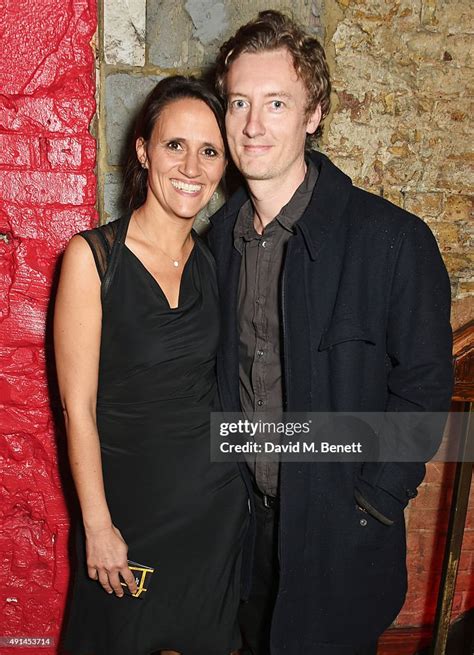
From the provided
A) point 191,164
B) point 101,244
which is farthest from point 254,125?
point 101,244

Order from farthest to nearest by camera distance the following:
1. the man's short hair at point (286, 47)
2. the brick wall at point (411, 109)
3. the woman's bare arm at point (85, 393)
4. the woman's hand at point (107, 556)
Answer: the brick wall at point (411, 109)
the man's short hair at point (286, 47)
the woman's hand at point (107, 556)
the woman's bare arm at point (85, 393)

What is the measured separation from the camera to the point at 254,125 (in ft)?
6.15

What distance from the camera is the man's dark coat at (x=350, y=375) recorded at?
1810 millimetres

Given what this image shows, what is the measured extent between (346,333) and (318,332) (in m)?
0.09

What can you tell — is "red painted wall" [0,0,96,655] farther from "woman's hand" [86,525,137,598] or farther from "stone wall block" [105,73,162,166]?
"woman's hand" [86,525,137,598]

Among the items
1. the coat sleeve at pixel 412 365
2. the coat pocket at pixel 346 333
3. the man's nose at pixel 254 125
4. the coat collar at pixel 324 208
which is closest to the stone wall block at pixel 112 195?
the man's nose at pixel 254 125

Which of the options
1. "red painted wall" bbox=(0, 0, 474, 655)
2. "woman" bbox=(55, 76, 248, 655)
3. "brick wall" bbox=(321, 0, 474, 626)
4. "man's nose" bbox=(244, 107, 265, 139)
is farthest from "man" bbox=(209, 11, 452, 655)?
"red painted wall" bbox=(0, 0, 474, 655)

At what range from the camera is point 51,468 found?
2391mm

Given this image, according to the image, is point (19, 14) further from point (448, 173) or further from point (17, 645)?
point (17, 645)

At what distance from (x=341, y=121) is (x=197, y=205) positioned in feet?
2.71

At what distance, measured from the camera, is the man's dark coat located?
1810 millimetres

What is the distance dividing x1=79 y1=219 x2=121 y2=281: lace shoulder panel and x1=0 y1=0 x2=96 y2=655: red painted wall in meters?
0.45

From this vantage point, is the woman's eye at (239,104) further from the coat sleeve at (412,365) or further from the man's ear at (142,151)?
the coat sleeve at (412,365)

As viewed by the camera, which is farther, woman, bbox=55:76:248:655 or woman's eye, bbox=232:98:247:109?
woman's eye, bbox=232:98:247:109
